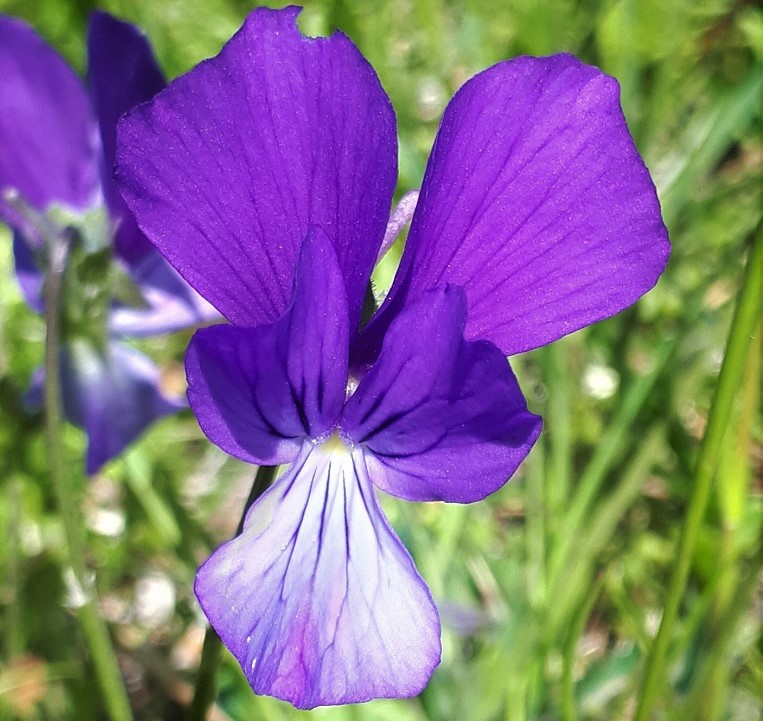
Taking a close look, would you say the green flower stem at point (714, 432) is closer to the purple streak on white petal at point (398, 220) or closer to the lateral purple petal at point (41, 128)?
the purple streak on white petal at point (398, 220)

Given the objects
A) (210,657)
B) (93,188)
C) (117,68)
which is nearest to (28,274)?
(93,188)

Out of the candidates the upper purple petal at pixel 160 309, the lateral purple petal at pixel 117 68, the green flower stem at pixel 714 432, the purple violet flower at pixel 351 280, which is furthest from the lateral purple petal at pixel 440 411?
the upper purple petal at pixel 160 309

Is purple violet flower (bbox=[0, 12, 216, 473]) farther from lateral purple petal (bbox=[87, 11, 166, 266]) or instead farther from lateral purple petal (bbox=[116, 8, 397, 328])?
lateral purple petal (bbox=[116, 8, 397, 328])

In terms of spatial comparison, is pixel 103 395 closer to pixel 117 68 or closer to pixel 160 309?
pixel 160 309

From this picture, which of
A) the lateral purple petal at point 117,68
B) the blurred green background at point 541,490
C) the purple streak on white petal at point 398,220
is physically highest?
the lateral purple petal at point 117,68

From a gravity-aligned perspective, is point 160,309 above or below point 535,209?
below

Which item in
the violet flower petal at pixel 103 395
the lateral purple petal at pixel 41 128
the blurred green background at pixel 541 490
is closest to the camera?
the lateral purple petal at pixel 41 128

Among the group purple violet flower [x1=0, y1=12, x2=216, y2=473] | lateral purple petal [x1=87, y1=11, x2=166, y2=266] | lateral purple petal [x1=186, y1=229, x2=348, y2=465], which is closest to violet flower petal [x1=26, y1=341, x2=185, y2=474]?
purple violet flower [x1=0, y1=12, x2=216, y2=473]
